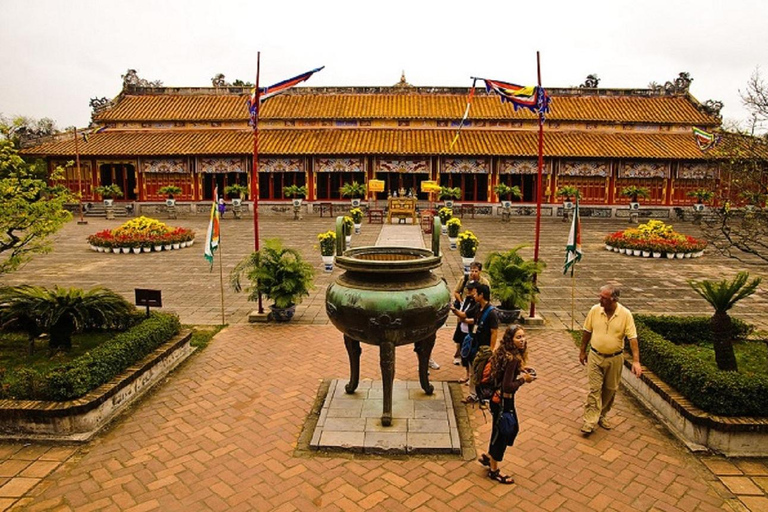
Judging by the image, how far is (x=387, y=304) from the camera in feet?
16.8

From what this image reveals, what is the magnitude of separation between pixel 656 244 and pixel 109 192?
2670 cm

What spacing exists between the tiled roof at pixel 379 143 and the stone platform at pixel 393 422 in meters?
23.9

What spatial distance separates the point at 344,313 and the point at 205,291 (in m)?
7.64

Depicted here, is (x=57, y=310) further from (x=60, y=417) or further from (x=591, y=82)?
(x=591, y=82)

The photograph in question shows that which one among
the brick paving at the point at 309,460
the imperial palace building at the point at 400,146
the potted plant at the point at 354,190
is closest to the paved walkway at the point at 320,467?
the brick paving at the point at 309,460

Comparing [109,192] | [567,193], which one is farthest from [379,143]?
[109,192]

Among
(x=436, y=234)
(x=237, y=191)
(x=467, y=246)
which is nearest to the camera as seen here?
(x=436, y=234)

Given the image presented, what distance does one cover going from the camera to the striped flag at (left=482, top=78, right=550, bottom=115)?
932 cm

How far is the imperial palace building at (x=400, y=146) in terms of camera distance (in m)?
29.2

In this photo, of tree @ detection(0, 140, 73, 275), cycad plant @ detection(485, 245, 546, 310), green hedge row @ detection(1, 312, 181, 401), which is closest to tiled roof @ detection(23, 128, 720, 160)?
cycad plant @ detection(485, 245, 546, 310)

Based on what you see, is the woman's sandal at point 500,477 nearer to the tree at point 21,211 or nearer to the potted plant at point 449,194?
the tree at point 21,211

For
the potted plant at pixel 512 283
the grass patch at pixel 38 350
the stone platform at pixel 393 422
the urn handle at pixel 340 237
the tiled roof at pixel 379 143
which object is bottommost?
the stone platform at pixel 393 422

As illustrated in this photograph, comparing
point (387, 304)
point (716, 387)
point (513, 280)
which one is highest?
point (387, 304)

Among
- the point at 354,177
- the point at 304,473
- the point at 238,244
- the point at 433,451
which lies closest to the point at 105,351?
the point at 304,473
